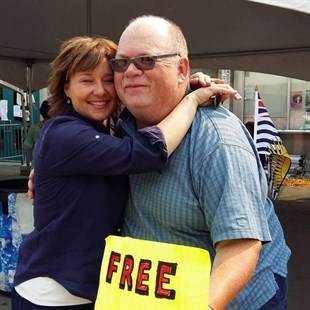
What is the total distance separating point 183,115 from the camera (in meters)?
1.31

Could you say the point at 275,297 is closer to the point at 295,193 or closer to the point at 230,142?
the point at 230,142

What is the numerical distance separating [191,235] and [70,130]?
52 cm

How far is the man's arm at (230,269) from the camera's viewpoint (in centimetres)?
107

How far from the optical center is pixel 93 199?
1.43 m

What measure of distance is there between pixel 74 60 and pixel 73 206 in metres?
0.52

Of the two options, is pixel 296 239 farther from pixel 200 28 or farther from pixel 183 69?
pixel 183 69

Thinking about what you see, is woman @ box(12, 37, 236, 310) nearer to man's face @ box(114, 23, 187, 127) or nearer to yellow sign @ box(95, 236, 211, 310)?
man's face @ box(114, 23, 187, 127)

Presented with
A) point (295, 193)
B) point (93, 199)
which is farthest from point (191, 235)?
point (295, 193)

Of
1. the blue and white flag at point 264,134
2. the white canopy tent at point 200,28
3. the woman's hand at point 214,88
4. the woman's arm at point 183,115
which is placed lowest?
the blue and white flag at point 264,134

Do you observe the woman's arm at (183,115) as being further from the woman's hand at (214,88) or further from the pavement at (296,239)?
the pavement at (296,239)

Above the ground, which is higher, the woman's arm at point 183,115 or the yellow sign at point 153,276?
the woman's arm at point 183,115

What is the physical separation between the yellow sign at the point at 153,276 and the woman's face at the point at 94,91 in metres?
0.58

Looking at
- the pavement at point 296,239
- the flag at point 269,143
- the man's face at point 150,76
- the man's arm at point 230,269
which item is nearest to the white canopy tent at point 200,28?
the flag at point 269,143

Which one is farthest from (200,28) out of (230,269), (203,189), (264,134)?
(230,269)
